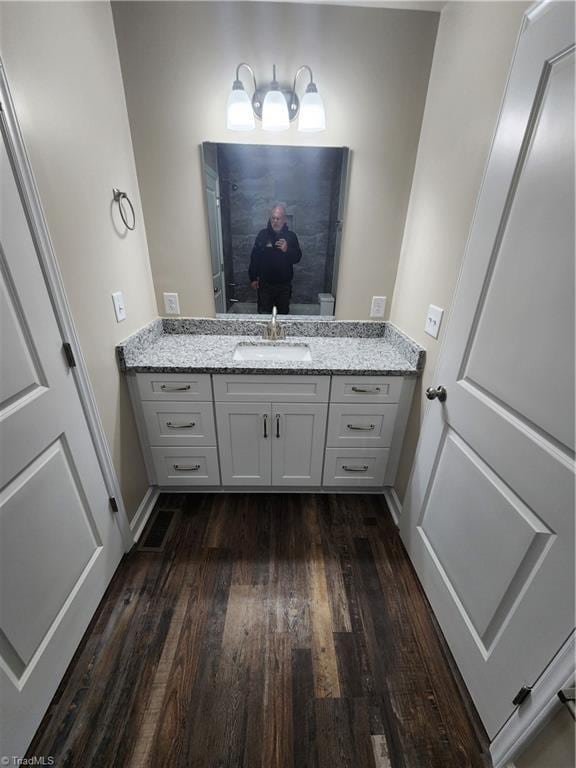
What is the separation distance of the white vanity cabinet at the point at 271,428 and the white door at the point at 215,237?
0.55 meters

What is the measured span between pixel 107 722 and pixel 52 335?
1244mm

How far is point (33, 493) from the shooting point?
2.97 feet

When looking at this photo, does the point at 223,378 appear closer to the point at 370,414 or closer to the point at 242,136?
the point at 370,414

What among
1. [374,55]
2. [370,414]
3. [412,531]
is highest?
[374,55]

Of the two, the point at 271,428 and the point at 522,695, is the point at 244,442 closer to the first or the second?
the point at 271,428

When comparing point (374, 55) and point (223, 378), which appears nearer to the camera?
point (374, 55)

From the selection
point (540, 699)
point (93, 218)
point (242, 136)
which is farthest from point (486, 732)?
point (242, 136)

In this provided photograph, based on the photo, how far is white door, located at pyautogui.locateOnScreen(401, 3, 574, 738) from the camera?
27.1 inches

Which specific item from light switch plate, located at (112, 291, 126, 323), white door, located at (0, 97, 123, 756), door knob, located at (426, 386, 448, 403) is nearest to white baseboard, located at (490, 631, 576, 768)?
door knob, located at (426, 386, 448, 403)

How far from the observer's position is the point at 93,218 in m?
1.19

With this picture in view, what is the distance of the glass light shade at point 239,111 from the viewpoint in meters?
1.32

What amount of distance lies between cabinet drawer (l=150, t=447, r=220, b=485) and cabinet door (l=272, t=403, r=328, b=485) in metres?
0.35

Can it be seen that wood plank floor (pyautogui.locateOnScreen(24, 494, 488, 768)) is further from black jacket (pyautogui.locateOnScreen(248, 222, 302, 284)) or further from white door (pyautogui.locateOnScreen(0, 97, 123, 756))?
black jacket (pyautogui.locateOnScreen(248, 222, 302, 284))

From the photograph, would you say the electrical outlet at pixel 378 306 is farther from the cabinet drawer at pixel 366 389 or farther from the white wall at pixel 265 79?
the cabinet drawer at pixel 366 389
